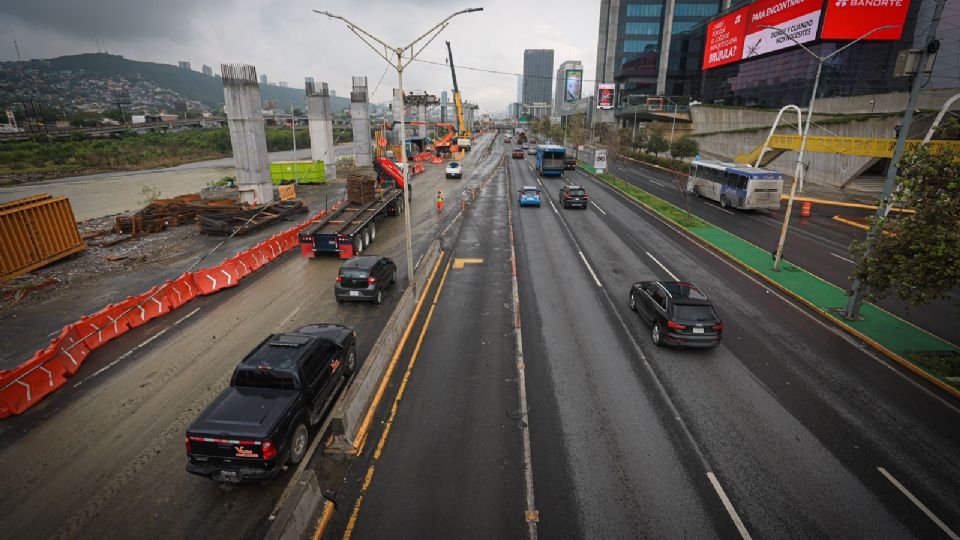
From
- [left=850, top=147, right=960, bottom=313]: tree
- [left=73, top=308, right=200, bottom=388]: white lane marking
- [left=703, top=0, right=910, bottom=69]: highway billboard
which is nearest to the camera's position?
[left=850, top=147, right=960, bottom=313]: tree

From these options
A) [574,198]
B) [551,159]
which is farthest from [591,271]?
[551,159]

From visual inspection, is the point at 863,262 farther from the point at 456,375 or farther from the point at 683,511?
the point at 456,375

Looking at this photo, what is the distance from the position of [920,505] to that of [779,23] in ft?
228

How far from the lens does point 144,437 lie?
9523 mm

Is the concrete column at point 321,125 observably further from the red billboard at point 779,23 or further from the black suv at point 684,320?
the red billboard at point 779,23

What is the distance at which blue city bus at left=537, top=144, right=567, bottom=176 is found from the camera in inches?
2014

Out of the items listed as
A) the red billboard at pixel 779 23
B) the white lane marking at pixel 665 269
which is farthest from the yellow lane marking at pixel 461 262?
the red billboard at pixel 779 23

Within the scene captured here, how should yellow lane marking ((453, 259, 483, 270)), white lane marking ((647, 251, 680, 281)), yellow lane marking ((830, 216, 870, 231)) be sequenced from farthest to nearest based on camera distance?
yellow lane marking ((830, 216, 870, 231)), yellow lane marking ((453, 259, 483, 270)), white lane marking ((647, 251, 680, 281))

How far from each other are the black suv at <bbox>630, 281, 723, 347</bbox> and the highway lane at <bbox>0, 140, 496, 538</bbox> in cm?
906

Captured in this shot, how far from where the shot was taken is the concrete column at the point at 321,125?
47625 mm

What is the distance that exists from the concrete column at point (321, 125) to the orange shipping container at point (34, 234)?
26.7m

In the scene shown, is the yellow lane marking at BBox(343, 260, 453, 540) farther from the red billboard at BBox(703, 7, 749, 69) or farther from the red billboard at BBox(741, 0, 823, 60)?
the red billboard at BBox(703, 7, 749, 69)

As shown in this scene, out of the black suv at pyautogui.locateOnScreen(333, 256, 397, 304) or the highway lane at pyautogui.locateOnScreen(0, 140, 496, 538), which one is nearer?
the highway lane at pyautogui.locateOnScreen(0, 140, 496, 538)

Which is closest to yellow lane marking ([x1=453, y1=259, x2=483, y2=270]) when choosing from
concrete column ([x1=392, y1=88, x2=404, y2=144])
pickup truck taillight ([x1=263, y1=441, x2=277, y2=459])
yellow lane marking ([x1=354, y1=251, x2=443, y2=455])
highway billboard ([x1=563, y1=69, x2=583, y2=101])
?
yellow lane marking ([x1=354, y1=251, x2=443, y2=455])
